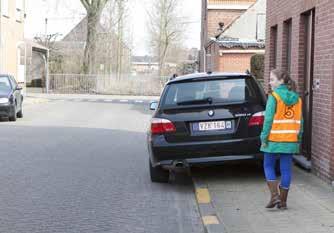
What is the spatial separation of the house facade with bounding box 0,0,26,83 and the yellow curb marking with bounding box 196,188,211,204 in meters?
28.7

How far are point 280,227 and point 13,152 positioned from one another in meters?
8.26

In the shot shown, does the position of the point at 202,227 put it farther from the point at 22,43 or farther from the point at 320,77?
the point at 22,43

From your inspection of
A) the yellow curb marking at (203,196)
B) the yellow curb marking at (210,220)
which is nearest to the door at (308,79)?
the yellow curb marking at (203,196)

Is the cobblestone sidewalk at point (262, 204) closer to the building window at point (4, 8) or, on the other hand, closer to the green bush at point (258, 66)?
the green bush at point (258, 66)

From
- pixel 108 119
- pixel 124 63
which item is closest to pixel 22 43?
pixel 108 119

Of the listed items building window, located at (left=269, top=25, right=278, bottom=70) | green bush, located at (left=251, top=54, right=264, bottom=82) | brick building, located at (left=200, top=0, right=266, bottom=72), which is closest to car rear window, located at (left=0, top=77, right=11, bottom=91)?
green bush, located at (left=251, top=54, right=264, bottom=82)

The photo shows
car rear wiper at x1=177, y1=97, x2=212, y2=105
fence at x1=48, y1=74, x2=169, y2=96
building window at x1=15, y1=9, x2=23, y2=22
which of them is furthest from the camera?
fence at x1=48, y1=74, x2=169, y2=96

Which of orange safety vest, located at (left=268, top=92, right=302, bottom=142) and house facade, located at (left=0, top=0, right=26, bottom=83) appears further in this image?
house facade, located at (left=0, top=0, right=26, bottom=83)

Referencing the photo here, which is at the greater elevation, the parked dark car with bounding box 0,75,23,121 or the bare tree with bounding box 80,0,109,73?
the bare tree with bounding box 80,0,109,73

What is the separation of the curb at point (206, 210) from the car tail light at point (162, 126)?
893 mm

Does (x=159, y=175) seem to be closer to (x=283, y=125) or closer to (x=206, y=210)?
(x=206, y=210)

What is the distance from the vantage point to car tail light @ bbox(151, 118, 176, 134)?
359 inches

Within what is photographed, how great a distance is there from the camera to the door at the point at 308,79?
10.3 meters

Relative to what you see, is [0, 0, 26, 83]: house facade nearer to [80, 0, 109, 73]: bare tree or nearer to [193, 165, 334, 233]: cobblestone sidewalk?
[80, 0, 109, 73]: bare tree
